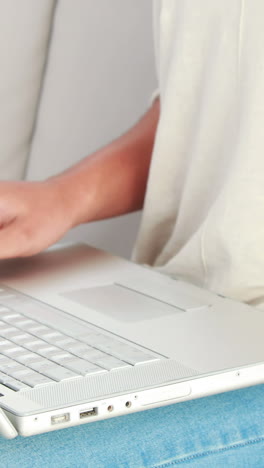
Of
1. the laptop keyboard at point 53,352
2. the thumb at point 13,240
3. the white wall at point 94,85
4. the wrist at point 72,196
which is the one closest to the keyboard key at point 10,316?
the laptop keyboard at point 53,352

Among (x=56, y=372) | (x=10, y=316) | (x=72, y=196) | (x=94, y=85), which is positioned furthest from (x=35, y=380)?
(x=94, y=85)

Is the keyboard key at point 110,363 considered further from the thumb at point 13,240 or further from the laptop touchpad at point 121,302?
the thumb at point 13,240

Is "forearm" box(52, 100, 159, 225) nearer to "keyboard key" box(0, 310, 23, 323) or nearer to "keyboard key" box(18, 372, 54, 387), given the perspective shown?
"keyboard key" box(0, 310, 23, 323)

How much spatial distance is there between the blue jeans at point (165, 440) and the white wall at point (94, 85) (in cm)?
62

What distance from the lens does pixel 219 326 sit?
0.71m

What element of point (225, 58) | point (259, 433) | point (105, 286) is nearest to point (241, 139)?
point (225, 58)

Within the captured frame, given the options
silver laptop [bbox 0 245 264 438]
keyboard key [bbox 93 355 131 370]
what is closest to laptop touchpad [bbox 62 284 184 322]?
silver laptop [bbox 0 245 264 438]

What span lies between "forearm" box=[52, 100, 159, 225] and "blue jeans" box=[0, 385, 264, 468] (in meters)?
0.37

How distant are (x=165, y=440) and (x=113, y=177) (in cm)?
46

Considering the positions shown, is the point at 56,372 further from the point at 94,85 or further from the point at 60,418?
the point at 94,85

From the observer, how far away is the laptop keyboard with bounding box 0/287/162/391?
576mm

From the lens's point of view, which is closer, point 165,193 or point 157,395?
point 157,395

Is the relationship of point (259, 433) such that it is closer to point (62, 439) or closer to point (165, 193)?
point (62, 439)

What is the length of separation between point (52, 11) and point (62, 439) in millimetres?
941
